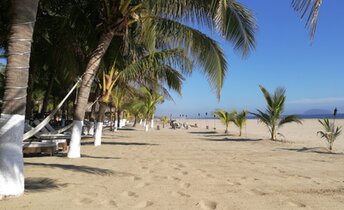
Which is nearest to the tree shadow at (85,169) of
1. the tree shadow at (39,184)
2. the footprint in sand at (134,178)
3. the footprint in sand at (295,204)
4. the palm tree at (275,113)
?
the footprint in sand at (134,178)

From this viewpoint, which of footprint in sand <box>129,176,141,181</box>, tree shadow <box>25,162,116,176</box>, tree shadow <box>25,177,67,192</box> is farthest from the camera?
tree shadow <box>25,162,116,176</box>

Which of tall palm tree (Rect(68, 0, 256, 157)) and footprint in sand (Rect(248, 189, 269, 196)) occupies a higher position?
tall palm tree (Rect(68, 0, 256, 157))

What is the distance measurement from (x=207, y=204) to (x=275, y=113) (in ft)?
49.2

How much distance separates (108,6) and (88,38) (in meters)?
1.61

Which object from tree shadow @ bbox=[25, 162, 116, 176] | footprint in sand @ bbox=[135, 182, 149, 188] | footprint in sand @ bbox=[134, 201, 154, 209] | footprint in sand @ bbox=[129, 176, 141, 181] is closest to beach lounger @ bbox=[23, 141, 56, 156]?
tree shadow @ bbox=[25, 162, 116, 176]

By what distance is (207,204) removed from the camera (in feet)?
16.5

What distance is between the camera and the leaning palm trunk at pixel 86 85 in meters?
9.49

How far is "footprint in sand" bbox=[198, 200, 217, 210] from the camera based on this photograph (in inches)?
192

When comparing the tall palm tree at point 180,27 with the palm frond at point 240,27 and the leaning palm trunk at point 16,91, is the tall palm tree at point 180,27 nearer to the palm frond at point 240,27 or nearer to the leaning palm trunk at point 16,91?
the palm frond at point 240,27

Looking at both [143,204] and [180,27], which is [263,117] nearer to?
[180,27]

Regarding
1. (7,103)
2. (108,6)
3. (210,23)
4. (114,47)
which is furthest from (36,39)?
(7,103)

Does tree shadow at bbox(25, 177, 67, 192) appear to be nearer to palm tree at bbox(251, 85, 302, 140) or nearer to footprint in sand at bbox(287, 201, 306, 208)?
footprint in sand at bbox(287, 201, 306, 208)

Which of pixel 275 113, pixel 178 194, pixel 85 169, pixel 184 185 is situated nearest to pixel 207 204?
pixel 178 194

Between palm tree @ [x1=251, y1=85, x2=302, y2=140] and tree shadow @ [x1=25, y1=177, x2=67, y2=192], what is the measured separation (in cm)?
1431
